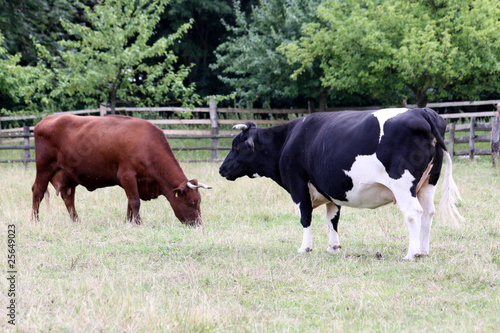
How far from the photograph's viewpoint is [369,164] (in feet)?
19.0

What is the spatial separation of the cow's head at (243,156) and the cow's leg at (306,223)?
3.41 ft

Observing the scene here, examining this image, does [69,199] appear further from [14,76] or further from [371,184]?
[14,76]

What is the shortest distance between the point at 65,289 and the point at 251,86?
19.3m

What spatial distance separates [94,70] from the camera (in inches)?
704

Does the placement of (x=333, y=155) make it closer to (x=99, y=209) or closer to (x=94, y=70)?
(x=99, y=209)

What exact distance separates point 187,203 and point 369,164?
3.33 meters

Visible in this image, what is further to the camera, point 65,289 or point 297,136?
point 297,136

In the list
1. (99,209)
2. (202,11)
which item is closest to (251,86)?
(202,11)

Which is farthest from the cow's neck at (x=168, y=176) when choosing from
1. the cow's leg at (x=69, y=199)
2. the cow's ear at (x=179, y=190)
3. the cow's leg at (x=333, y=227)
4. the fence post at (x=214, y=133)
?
the fence post at (x=214, y=133)

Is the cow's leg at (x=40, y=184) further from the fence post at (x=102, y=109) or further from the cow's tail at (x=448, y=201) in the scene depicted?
the fence post at (x=102, y=109)

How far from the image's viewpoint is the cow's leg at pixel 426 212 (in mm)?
6000

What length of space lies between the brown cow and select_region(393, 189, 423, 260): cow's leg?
3379 mm

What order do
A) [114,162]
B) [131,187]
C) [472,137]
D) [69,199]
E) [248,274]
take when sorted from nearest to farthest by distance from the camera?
[248,274]
[131,187]
[114,162]
[69,199]
[472,137]

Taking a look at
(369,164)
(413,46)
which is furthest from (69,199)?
(413,46)
